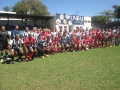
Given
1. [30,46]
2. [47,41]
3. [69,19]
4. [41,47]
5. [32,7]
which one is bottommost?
[41,47]

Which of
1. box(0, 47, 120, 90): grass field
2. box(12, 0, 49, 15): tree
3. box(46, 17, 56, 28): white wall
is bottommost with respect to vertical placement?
box(0, 47, 120, 90): grass field

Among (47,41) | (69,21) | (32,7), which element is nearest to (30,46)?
(47,41)

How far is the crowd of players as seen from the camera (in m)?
9.03

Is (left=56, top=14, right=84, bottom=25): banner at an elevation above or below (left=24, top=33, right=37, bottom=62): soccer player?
above

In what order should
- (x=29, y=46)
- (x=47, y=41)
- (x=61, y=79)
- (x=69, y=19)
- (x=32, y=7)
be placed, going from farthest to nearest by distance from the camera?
1. (x=32, y=7)
2. (x=69, y=19)
3. (x=47, y=41)
4. (x=29, y=46)
5. (x=61, y=79)

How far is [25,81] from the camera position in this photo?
18.3 feet

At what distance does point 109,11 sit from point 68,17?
5053 centimetres

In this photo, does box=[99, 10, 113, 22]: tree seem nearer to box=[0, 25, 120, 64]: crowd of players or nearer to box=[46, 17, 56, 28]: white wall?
box=[46, 17, 56, 28]: white wall

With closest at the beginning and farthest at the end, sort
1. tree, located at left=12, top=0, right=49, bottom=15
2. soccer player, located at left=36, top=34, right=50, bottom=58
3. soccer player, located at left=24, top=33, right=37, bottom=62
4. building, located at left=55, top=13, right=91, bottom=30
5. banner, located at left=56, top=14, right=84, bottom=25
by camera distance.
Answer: soccer player, located at left=24, top=33, right=37, bottom=62
soccer player, located at left=36, top=34, right=50, bottom=58
banner, located at left=56, top=14, right=84, bottom=25
building, located at left=55, top=13, right=91, bottom=30
tree, located at left=12, top=0, right=49, bottom=15

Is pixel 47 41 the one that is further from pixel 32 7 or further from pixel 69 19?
pixel 32 7

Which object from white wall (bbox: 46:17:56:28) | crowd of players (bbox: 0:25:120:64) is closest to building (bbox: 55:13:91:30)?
white wall (bbox: 46:17:56:28)

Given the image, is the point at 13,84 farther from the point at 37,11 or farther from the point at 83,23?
the point at 37,11

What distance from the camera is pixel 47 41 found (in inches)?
429

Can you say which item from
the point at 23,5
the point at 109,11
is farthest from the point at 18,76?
the point at 109,11
